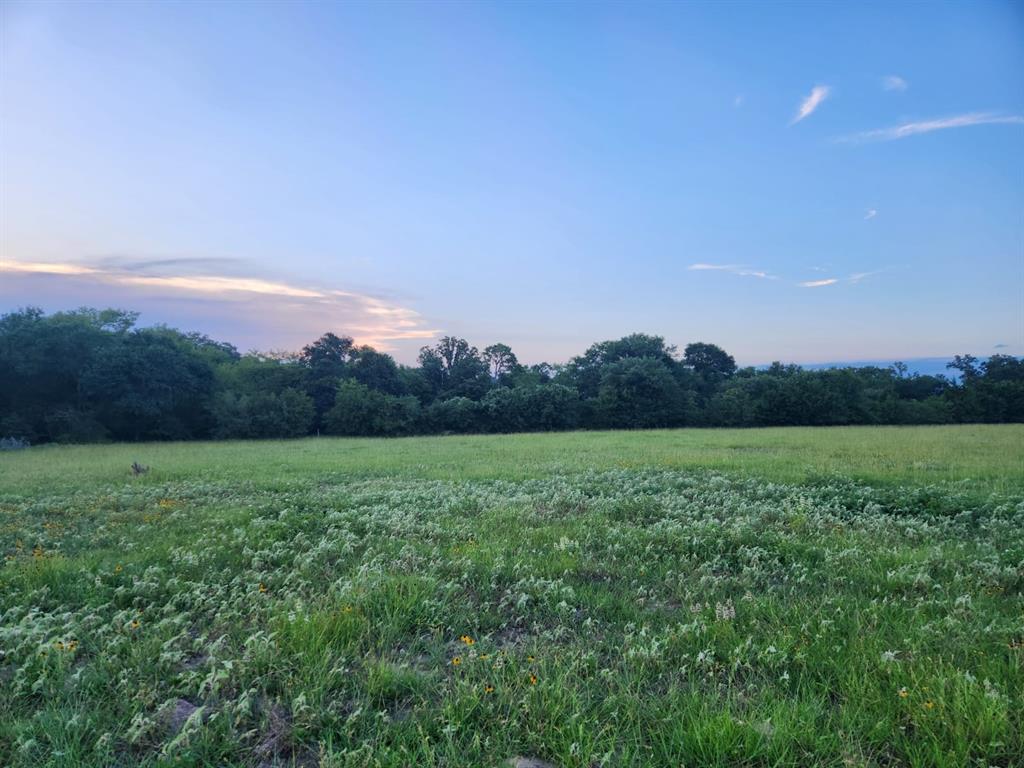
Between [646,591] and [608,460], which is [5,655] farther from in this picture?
[608,460]

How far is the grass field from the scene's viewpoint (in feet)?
10.9

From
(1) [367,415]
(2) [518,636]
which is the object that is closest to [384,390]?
(1) [367,415]

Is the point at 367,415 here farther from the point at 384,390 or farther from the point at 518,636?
the point at 518,636

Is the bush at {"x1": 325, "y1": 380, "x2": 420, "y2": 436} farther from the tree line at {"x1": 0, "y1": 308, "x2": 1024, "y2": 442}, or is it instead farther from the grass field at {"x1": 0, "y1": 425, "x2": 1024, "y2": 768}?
the grass field at {"x1": 0, "y1": 425, "x2": 1024, "y2": 768}

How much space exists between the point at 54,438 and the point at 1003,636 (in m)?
52.0

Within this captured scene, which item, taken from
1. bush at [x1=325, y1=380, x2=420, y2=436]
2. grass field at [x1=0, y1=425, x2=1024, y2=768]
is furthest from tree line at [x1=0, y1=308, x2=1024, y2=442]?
grass field at [x1=0, y1=425, x2=1024, y2=768]

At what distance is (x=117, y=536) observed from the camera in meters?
8.27

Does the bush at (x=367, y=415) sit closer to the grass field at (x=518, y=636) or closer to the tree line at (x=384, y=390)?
the tree line at (x=384, y=390)

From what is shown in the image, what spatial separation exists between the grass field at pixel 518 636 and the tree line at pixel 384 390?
Result: 39.8 metres

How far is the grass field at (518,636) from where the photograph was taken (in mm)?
3309

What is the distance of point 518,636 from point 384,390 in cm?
5863

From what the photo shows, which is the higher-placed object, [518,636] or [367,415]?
[518,636]

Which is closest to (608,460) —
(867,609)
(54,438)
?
(867,609)

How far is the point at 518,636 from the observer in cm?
480
